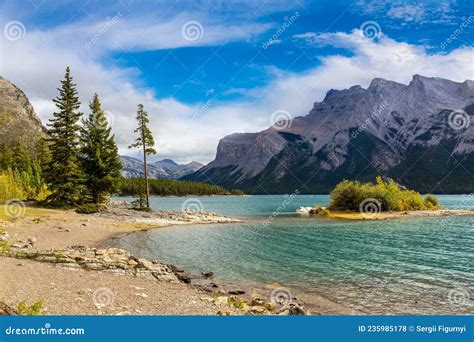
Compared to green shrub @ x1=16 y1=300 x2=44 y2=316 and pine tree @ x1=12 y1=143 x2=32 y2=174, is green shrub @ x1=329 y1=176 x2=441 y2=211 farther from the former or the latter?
pine tree @ x1=12 y1=143 x2=32 y2=174

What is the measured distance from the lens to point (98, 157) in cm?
6188

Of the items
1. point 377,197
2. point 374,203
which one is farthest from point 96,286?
point 377,197

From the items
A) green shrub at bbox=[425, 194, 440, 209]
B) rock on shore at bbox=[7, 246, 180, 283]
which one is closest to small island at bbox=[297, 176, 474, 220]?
green shrub at bbox=[425, 194, 440, 209]

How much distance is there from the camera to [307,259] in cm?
3116

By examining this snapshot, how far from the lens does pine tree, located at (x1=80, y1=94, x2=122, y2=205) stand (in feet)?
204

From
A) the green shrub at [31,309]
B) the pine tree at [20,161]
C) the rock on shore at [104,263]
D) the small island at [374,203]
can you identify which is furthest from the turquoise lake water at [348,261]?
the pine tree at [20,161]

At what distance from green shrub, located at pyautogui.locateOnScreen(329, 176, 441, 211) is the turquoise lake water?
35192mm

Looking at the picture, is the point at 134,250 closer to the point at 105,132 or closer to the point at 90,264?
the point at 90,264

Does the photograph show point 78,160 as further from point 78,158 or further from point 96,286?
point 96,286

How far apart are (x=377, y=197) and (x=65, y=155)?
65.6 m
